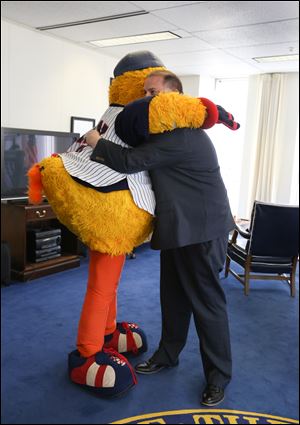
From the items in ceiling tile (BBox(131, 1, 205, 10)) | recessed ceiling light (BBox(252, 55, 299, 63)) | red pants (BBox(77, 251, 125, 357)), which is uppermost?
recessed ceiling light (BBox(252, 55, 299, 63))

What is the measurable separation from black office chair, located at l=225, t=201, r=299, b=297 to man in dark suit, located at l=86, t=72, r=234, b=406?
3.26ft

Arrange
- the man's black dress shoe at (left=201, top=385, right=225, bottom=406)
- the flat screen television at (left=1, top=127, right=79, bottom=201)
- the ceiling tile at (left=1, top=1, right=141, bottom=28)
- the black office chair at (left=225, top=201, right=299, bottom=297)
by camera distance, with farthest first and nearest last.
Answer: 1. the flat screen television at (left=1, top=127, right=79, bottom=201)
2. the black office chair at (left=225, top=201, right=299, bottom=297)
3. the ceiling tile at (left=1, top=1, right=141, bottom=28)
4. the man's black dress shoe at (left=201, top=385, right=225, bottom=406)

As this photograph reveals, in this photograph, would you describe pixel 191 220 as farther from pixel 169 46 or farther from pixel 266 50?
pixel 266 50

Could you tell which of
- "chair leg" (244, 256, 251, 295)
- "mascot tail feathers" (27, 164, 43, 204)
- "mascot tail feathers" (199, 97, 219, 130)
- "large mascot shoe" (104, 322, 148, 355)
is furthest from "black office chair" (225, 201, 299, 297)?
"mascot tail feathers" (27, 164, 43, 204)

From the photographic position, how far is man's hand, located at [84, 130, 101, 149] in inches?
42.7

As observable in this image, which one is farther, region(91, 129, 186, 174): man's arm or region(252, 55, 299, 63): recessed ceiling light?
region(252, 55, 299, 63): recessed ceiling light

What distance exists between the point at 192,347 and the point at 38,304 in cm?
79

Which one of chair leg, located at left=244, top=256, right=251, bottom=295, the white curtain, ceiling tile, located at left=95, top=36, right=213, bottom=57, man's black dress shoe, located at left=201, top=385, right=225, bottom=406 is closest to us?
man's black dress shoe, located at left=201, top=385, right=225, bottom=406

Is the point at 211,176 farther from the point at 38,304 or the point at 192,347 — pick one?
the point at 38,304

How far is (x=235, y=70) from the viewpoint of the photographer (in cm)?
396

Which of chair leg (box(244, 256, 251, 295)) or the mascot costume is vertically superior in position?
the mascot costume

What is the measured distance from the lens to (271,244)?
2.32 m

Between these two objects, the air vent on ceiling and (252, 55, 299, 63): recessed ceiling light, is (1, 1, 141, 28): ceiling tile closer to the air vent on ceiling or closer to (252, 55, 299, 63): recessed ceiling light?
the air vent on ceiling

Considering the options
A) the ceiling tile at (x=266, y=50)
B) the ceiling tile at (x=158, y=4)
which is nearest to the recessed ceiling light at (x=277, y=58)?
the ceiling tile at (x=266, y=50)
